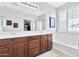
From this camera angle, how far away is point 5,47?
1211 millimetres

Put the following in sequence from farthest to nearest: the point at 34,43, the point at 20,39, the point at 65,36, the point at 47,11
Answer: the point at 34,43 → the point at 20,39 → the point at 47,11 → the point at 65,36

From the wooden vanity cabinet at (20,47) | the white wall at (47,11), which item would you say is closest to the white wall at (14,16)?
the white wall at (47,11)

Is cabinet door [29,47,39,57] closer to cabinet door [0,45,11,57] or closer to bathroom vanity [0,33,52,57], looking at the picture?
bathroom vanity [0,33,52,57]

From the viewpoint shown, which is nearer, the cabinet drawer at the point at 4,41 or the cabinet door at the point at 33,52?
the cabinet drawer at the point at 4,41

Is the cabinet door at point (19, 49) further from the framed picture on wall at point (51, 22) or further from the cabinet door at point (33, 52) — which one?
the framed picture on wall at point (51, 22)

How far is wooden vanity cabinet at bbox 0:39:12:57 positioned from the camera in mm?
1175

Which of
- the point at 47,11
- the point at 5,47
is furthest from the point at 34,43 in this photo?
the point at 47,11

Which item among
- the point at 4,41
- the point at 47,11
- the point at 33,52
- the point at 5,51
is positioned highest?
the point at 47,11

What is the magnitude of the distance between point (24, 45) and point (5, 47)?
0.30 meters

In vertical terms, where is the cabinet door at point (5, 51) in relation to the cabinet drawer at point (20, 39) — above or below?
below

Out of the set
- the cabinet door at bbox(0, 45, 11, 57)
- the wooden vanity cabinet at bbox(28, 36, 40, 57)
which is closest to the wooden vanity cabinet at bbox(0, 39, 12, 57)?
the cabinet door at bbox(0, 45, 11, 57)

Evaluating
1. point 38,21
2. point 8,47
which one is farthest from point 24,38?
point 38,21

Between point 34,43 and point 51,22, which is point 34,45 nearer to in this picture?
point 34,43

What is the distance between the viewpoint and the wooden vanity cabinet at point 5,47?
117cm
